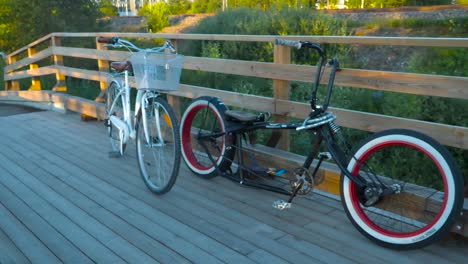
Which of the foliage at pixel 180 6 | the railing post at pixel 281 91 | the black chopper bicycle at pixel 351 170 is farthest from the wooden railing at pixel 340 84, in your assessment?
the foliage at pixel 180 6

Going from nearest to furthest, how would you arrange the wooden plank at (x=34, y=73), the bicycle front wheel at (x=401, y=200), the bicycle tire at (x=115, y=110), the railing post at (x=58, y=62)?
the bicycle front wheel at (x=401, y=200) → the bicycle tire at (x=115, y=110) → the railing post at (x=58, y=62) → the wooden plank at (x=34, y=73)

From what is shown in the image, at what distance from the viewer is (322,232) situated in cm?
284

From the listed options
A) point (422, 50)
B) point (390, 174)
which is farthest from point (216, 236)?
point (422, 50)

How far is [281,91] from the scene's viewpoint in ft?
11.9

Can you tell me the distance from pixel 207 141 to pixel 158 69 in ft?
2.24

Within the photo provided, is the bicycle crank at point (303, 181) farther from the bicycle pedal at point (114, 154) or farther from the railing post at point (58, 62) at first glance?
the railing post at point (58, 62)

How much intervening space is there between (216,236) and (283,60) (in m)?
1.41

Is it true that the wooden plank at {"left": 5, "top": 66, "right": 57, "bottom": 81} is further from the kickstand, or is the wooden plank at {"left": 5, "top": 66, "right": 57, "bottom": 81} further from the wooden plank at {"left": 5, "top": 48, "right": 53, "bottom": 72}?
the kickstand

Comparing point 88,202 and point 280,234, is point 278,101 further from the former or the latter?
point 88,202

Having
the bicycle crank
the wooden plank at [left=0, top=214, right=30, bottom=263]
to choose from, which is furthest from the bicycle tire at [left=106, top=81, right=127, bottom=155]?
the bicycle crank

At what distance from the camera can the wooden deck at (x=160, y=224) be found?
2598mm

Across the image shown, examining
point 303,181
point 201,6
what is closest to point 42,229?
point 303,181

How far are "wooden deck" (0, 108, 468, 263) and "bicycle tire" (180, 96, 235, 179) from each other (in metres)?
0.12

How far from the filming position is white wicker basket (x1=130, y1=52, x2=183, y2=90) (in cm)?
338
